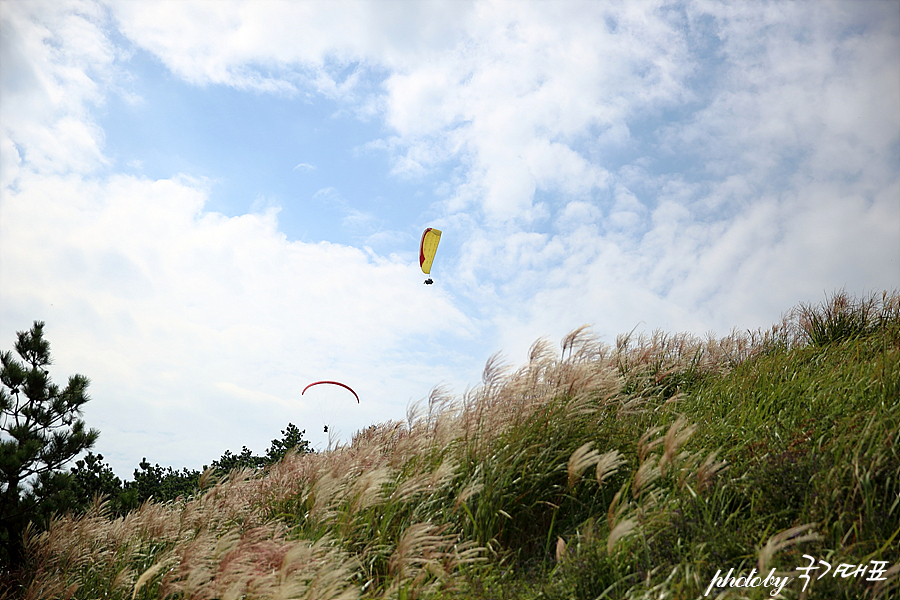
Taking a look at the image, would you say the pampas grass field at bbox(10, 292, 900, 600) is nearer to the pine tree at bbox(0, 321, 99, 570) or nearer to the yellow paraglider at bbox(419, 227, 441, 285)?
the pine tree at bbox(0, 321, 99, 570)

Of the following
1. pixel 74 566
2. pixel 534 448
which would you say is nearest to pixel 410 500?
pixel 534 448

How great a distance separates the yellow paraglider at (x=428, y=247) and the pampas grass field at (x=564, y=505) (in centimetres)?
1144

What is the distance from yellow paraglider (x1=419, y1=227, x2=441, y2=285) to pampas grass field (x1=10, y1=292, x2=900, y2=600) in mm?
11439

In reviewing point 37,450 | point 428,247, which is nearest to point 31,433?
point 37,450

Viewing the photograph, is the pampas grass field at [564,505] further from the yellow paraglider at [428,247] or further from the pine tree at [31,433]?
the yellow paraglider at [428,247]

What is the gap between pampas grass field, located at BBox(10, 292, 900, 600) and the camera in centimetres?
309

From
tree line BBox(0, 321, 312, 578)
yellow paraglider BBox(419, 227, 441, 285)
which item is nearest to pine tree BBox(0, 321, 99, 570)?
tree line BBox(0, 321, 312, 578)

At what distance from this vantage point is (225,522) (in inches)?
211

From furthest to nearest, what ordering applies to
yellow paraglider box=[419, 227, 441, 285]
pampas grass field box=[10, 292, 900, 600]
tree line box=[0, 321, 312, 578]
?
yellow paraglider box=[419, 227, 441, 285] < tree line box=[0, 321, 312, 578] < pampas grass field box=[10, 292, 900, 600]

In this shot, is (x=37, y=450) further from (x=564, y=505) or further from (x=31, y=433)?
(x=564, y=505)

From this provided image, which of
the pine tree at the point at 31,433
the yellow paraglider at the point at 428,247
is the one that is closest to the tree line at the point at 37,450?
the pine tree at the point at 31,433

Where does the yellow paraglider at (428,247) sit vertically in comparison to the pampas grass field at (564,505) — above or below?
above

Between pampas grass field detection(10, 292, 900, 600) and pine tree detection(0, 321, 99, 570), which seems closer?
pampas grass field detection(10, 292, 900, 600)

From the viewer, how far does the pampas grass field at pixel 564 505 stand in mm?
3086
